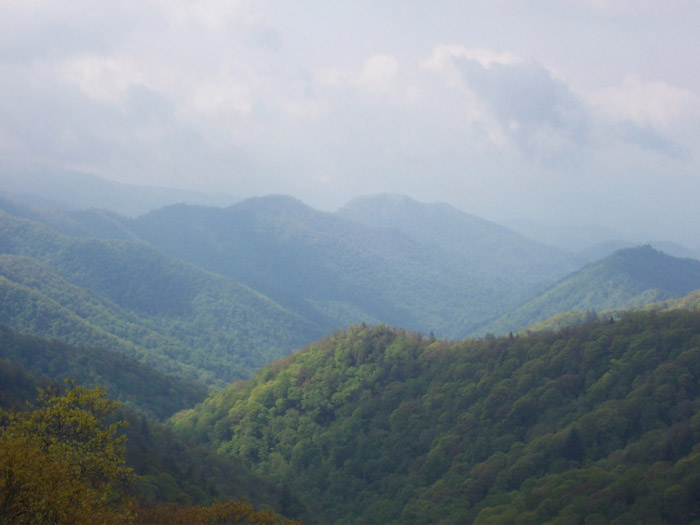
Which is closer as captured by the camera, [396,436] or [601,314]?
[396,436]

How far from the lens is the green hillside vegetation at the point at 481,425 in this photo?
58.0 meters

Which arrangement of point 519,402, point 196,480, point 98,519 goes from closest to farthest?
point 98,519 < point 196,480 < point 519,402

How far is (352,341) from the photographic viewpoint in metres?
114

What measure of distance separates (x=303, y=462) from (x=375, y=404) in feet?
46.9

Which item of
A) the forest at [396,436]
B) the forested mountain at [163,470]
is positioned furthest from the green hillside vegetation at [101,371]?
the forested mountain at [163,470]

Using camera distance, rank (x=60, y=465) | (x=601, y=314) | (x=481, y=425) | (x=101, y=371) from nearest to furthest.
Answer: (x=60, y=465) < (x=481, y=425) < (x=101, y=371) < (x=601, y=314)

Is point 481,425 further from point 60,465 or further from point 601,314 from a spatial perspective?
point 601,314

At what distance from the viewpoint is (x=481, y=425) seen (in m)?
82.1

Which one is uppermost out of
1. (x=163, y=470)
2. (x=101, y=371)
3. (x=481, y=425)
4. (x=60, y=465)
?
(x=60, y=465)

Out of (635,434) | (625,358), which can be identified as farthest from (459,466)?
(625,358)

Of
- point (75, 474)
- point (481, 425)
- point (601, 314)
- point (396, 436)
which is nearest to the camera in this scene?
point (75, 474)

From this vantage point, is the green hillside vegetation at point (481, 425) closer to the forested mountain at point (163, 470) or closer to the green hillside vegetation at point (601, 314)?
the forested mountain at point (163, 470)

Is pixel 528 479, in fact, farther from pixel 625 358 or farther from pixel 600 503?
pixel 625 358

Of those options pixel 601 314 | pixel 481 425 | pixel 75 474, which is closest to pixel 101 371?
pixel 481 425
